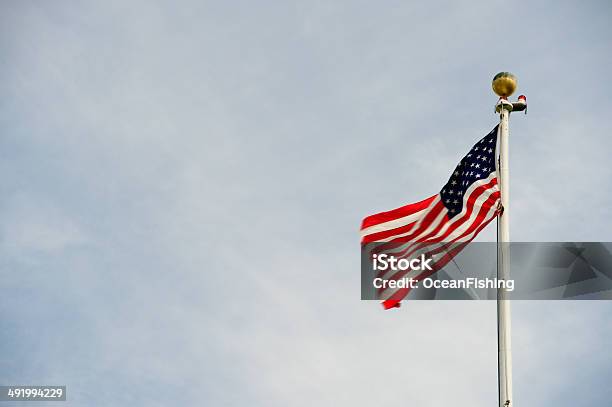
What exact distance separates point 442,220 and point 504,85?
3678 millimetres

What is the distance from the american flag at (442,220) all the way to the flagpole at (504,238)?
1.11ft

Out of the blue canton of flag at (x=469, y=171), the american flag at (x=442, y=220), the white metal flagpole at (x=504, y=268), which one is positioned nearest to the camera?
the white metal flagpole at (x=504, y=268)

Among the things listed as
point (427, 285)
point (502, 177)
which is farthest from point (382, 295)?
point (502, 177)

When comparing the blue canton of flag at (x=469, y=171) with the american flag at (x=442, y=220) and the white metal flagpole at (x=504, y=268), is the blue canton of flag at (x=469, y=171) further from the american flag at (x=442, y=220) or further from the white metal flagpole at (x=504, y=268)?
the white metal flagpole at (x=504, y=268)

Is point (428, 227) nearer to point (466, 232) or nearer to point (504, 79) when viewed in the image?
point (466, 232)

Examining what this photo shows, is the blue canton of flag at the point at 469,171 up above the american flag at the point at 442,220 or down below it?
above

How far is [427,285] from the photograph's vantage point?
875 inches

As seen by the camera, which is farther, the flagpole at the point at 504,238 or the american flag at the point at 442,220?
the american flag at the point at 442,220

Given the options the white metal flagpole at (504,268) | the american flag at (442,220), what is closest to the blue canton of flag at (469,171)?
the american flag at (442,220)

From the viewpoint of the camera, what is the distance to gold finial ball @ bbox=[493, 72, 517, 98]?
870 inches

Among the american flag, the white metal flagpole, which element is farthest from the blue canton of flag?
the white metal flagpole

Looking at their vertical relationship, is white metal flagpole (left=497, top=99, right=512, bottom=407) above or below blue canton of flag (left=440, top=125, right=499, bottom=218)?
below

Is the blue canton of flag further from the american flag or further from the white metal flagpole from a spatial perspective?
the white metal flagpole

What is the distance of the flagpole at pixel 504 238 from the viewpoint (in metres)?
18.2
